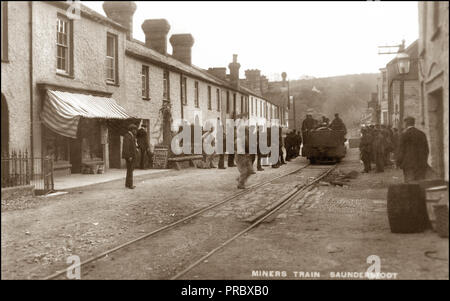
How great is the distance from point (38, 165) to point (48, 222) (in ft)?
9.07

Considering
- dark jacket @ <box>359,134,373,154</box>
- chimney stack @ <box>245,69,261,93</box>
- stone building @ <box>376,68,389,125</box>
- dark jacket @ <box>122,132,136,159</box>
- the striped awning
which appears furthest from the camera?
chimney stack @ <box>245,69,261,93</box>

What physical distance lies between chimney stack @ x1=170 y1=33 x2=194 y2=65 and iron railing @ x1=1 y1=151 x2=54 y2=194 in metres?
21.6

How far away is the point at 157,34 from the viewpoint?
82.3 feet

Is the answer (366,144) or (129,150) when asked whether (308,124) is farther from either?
(129,150)

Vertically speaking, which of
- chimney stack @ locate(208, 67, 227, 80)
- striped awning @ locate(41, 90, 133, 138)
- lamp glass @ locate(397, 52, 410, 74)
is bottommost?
striped awning @ locate(41, 90, 133, 138)

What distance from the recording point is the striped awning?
8617 millimetres

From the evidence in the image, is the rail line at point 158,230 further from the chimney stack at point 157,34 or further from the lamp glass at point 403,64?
the chimney stack at point 157,34

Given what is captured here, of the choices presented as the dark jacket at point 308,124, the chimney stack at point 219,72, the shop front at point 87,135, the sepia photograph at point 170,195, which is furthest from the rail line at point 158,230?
the chimney stack at point 219,72

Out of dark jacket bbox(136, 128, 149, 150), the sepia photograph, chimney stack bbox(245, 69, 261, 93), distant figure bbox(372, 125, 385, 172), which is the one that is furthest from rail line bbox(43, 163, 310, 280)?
chimney stack bbox(245, 69, 261, 93)

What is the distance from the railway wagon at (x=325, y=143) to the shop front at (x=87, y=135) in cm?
890

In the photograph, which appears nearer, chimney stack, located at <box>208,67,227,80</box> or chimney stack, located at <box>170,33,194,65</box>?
chimney stack, located at <box>170,33,194,65</box>

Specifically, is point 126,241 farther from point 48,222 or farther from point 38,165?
point 38,165

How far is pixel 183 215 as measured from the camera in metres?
8.37

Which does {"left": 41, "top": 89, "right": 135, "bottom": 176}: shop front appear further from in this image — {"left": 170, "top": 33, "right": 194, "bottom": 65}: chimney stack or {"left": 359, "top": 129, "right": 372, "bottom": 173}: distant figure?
{"left": 170, "top": 33, "right": 194, "bottom": 65}: chimney stack
